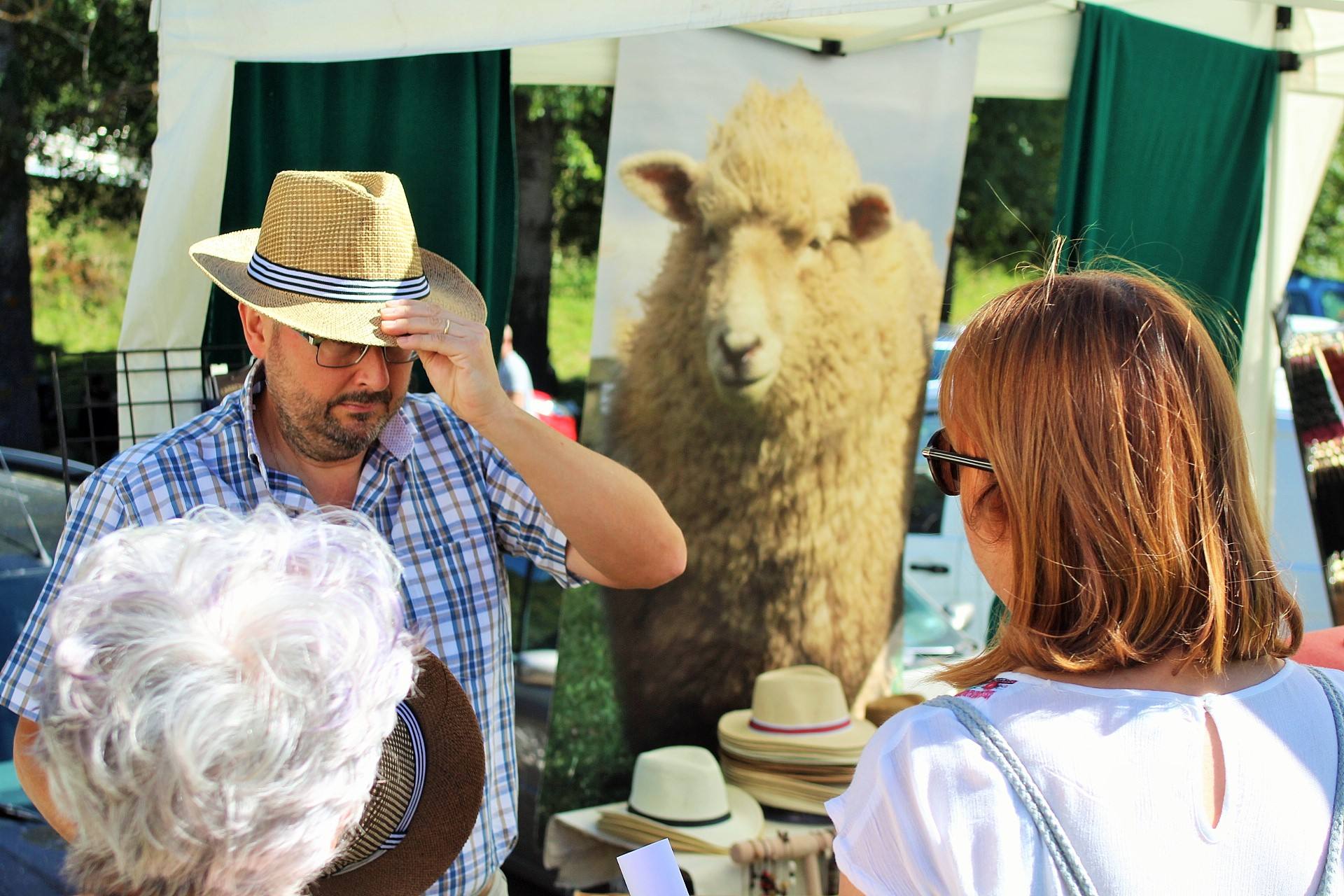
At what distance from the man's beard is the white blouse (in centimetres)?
100

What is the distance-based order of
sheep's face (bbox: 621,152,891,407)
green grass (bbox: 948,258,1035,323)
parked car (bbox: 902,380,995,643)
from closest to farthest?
1. sheep's face (bbox: 621,152,891,407)
2. parked car (bbox: 902,380,995,643)
3. green grass (bbox: 948,258,1035,323)

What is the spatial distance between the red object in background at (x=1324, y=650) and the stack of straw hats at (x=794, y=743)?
5.74ft

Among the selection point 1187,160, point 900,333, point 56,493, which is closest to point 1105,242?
point 1187,160

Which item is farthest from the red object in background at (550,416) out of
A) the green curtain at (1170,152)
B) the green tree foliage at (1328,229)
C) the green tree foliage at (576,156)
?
the green tree foliage at (1328,229)

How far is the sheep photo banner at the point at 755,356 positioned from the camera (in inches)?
120

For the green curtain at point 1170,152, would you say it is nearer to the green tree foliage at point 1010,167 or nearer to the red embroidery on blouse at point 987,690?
the red embroidery on blouse at point 987,690

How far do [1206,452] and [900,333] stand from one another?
2.41 metres

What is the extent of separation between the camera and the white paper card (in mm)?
1131

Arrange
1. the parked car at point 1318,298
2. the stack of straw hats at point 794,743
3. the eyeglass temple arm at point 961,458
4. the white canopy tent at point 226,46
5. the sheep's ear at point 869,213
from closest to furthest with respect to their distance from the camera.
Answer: the eyeglass temple arm at point 961,458
the white canopy tent at point 226,46
the stack of straw hats at point 794,743
the sheep's ear at point 869,213
the parked car at point 1318,298

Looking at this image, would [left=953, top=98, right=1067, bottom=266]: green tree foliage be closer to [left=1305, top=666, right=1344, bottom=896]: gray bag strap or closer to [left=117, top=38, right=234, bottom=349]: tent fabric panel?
[left=117, top=38, right=234, bottom=349]: tent fabric panel

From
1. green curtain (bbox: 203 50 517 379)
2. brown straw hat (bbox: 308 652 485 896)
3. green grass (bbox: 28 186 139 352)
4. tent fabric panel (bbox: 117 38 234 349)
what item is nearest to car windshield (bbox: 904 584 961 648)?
green curtain (bbox: 203 50 517 379)

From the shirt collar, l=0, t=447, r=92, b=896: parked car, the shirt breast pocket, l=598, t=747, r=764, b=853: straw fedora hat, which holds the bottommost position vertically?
l=598, t=747, r=764, b=853: straw fedora hat

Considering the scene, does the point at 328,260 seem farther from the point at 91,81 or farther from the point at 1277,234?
the point at 91,81

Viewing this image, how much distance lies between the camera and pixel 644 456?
10.4ft
